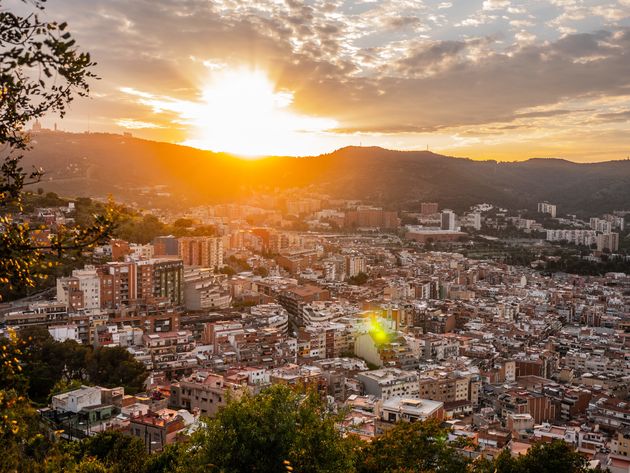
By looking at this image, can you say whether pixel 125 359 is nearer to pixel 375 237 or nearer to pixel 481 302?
pixel 481 302

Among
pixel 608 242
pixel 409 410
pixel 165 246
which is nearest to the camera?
pixel 409 410

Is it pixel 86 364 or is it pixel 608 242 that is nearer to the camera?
pixel 86 364

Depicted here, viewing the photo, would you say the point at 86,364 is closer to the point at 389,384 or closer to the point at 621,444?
the point at 389,384

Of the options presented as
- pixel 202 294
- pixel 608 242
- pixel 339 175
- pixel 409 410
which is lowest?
pixel 409 410

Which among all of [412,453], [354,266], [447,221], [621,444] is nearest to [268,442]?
[412,453]

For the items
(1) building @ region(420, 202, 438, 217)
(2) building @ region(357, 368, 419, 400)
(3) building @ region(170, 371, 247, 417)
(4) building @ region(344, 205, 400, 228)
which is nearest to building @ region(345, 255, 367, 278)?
(2) building @ region(357, 368, 419, 400)

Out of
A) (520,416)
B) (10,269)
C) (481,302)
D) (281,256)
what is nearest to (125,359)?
(520,416)

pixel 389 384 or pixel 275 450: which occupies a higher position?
pixel 275 450
